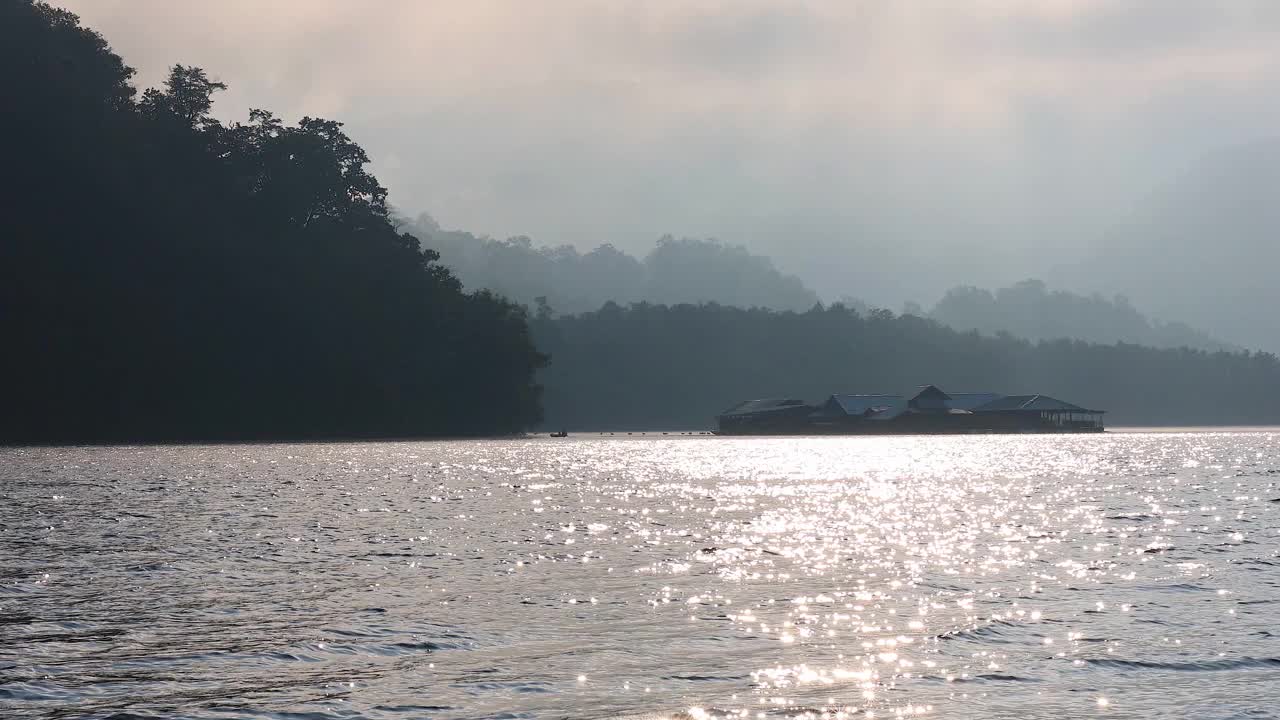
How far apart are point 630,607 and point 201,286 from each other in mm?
137968

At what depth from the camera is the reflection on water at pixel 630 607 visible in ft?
65.7

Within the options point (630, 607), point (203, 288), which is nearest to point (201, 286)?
point (203, 288)

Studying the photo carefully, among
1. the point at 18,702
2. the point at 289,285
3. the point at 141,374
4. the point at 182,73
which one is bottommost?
the point at 18,702

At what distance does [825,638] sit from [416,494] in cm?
4322

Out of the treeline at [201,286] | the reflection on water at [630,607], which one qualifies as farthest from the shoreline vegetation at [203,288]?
the reflection on water at [630,607]

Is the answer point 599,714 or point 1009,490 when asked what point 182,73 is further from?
point 599,714

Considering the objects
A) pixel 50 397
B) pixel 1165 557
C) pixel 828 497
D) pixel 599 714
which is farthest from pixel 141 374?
pixel 599 714

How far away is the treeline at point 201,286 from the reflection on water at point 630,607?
83610 mm

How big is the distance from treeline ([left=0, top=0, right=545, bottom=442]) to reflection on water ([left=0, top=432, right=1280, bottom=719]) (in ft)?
274

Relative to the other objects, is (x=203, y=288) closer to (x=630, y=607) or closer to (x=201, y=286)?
(x=201, y=286)

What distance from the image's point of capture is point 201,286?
512 ft

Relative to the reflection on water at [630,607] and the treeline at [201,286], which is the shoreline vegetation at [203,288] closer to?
the treeline at [201,286]

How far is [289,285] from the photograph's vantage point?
161 m

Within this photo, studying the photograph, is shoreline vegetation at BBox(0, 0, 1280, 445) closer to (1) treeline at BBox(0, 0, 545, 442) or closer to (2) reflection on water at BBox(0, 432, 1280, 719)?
(1) treeline at BBox(0, 0, 545, 442)
